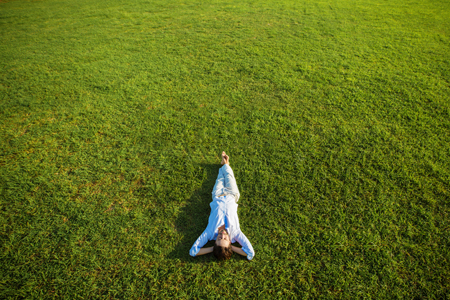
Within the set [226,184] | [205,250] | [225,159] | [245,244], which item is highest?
[225,159]

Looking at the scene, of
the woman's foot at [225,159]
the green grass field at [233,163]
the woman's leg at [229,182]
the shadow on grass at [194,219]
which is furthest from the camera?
the woman's foot at [225,159]

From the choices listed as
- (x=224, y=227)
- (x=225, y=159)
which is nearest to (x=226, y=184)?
(x=225, y=159)

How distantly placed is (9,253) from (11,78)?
4905 mm

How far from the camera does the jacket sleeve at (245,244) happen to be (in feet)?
8.50

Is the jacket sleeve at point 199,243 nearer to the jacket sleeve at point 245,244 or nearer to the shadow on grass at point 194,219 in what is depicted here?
the shadow on grass at point 194,219

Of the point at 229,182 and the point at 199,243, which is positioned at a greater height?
the point at 229,182

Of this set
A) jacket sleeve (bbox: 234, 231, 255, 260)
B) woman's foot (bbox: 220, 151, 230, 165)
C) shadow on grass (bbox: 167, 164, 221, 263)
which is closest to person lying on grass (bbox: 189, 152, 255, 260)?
jacket sleeve (bbox: 234, 231, 255, 260)

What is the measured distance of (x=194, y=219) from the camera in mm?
2992

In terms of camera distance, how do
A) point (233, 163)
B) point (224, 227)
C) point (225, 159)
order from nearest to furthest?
point (224, 227) → point (225, 159) → point (233, 163)

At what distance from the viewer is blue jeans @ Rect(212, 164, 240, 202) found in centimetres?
303

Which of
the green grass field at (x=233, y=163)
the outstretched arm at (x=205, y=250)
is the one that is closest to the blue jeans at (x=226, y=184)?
the green grass field at (x=233, y=163)

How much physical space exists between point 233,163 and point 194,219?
1085 mm

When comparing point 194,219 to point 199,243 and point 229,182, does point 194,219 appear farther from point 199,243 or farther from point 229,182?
point 229,182

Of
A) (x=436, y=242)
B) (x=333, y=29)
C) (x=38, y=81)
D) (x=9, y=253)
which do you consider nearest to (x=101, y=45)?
(x=38, y=81)
